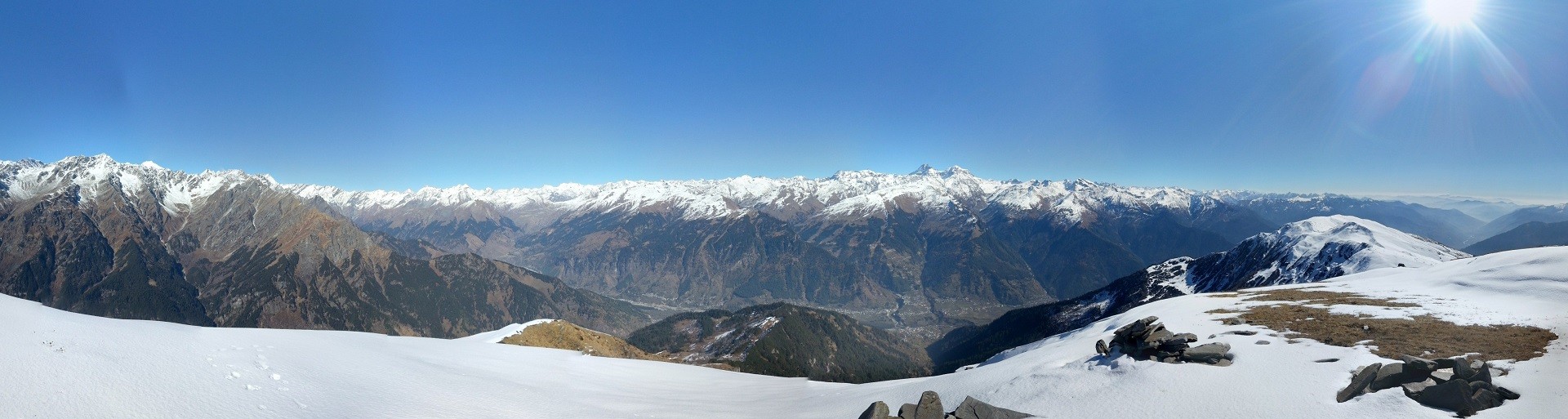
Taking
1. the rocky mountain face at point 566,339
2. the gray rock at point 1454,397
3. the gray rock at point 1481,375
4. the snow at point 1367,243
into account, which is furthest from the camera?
the snow at point 1367,243

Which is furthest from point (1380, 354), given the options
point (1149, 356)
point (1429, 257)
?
point (1429, 257)

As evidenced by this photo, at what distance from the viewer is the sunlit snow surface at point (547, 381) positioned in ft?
32.1

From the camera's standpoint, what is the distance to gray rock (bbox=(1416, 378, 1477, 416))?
39.7ft

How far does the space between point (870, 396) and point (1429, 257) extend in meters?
147

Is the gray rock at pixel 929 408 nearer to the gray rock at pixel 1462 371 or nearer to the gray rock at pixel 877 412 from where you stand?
the gray rock at pixel 877 412

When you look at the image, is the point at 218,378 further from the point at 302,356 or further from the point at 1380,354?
the point at 1380,354

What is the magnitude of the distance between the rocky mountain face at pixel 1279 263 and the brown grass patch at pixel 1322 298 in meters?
49.0

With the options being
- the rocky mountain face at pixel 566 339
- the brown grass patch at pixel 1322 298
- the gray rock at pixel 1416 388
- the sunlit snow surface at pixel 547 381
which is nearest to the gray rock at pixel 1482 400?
the sunlit snow surface at pixel 547 381

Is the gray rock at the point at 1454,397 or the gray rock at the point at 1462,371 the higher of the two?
the gray rock at the point at 1462,371

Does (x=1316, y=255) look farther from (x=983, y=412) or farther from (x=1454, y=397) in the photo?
(x=983, y=412)

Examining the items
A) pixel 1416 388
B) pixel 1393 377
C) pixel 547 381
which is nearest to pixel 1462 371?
pixel 1393 377

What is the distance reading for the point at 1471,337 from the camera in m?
18.3

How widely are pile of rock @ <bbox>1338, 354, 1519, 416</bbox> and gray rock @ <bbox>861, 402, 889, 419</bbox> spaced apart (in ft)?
37.3

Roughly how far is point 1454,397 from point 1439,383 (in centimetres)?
73
